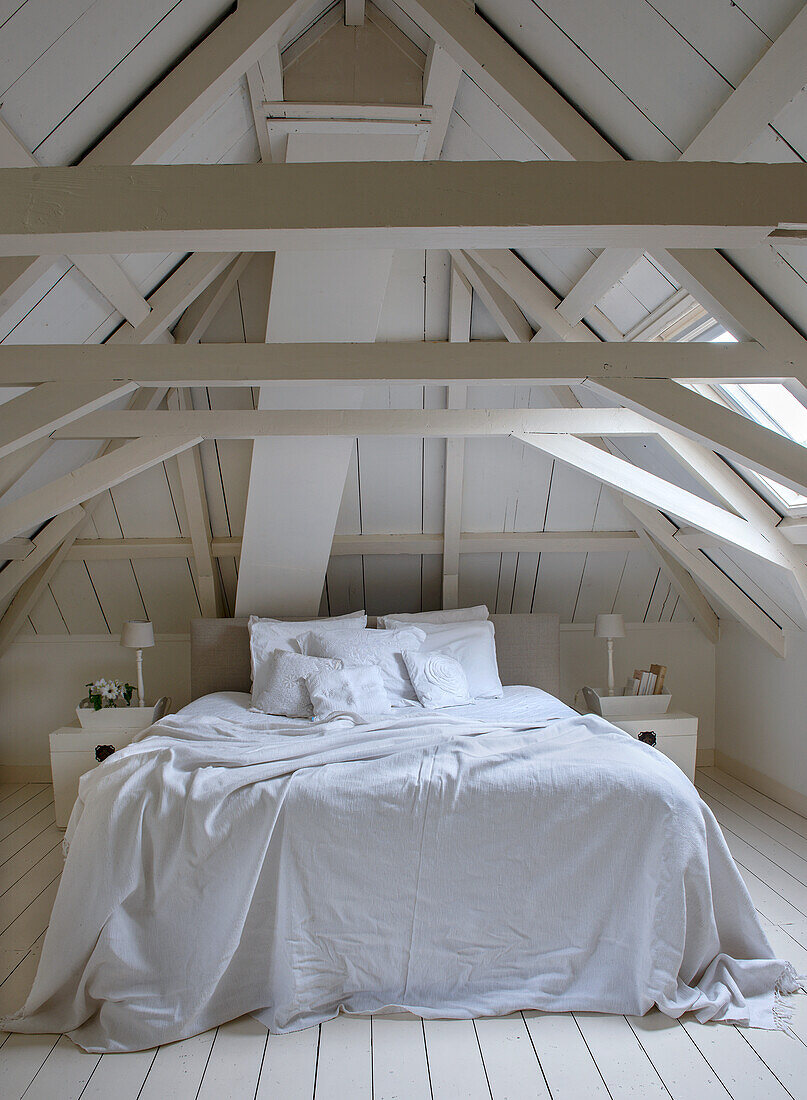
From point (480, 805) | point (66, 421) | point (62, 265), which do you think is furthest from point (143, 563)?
point (480, 805)

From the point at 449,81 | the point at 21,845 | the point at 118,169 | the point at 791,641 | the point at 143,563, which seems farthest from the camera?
the point at 143,563

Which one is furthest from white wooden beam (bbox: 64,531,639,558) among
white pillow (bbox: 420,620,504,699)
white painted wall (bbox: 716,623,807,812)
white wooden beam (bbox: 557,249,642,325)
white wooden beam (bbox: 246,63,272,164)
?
white wooden beam (bbox: 246,63,272,164)

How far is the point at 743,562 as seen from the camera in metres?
3.79

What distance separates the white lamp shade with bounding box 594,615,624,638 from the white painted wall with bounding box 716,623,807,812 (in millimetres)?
785

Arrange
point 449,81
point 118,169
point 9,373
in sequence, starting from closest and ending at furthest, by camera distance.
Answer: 1. point 118,169
2. point 9,373
3. point 449,81

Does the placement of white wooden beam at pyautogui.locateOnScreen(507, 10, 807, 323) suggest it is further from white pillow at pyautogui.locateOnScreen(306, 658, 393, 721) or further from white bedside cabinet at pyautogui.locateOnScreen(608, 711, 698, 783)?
white bedside cabinet at pyautogui.locateOnScreen(608, 711, 698, 783)

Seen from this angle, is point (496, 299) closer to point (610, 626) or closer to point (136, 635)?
point (610, 626)

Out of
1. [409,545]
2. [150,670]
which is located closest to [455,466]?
[409,545]

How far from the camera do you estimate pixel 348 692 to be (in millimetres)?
3566

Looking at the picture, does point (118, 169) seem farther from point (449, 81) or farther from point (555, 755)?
point (555, 755)

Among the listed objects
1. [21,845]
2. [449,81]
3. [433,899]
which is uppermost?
[449,81]

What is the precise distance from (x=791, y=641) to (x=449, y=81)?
123 inches

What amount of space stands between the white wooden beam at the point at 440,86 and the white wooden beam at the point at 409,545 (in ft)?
6.97

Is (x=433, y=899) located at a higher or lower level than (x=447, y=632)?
lower
